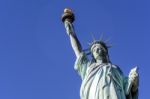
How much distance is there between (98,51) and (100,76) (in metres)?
1.10

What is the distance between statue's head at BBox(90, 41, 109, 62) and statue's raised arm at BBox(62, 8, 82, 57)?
37 cm

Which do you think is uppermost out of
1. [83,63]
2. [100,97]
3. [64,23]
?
[64,23]

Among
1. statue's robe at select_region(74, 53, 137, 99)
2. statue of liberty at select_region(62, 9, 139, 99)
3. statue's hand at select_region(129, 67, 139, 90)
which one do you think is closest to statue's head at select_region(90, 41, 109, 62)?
statue of liberty at select_region(62, 9, 139, 99)

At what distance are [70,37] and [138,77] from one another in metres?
2.28

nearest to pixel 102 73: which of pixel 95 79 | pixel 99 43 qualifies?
pixel 95 79

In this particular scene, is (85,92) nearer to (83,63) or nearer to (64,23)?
(83,63)

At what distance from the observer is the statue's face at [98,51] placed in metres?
16.1

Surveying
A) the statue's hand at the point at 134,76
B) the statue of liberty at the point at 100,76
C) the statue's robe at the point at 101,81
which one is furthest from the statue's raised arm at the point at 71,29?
the statue's hand at the point at 134,76

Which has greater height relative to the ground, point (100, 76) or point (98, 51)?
point (98, 51)

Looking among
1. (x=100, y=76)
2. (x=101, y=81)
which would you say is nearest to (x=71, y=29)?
(x=100, y=76)

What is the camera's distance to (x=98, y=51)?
16.2 metres

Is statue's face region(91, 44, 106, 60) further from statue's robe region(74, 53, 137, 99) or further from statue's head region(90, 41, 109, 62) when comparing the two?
statue's robe region(74, 53, 137, 99)

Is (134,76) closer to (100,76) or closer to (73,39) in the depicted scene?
(100,76)

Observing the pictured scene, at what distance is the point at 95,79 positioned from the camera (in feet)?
50.0
